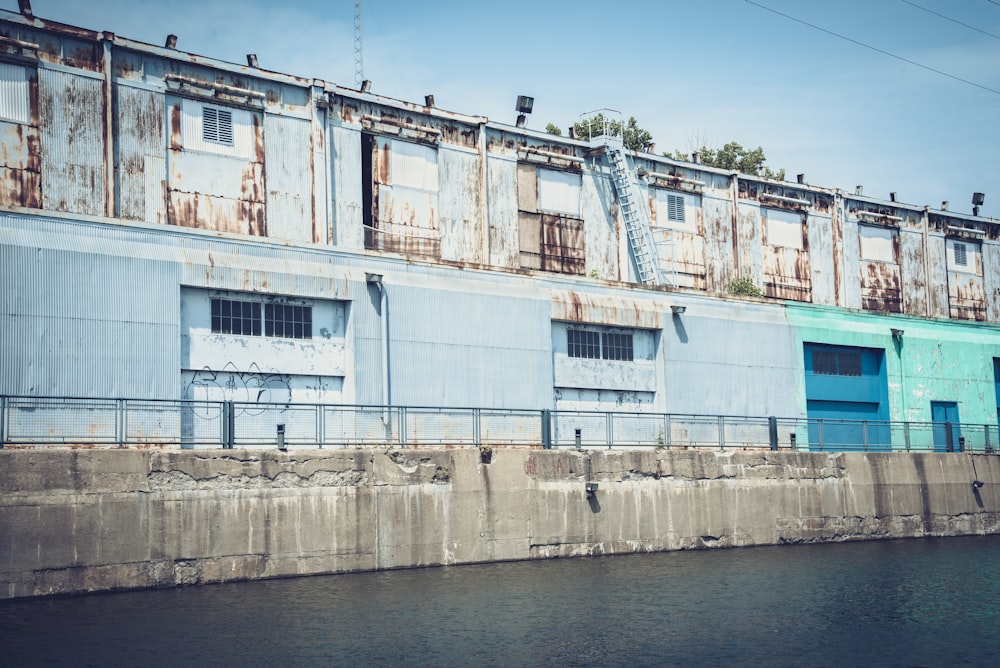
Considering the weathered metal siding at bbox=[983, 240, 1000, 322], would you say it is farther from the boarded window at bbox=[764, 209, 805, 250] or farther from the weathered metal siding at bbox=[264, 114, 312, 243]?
the weathered metal siding at bbox=[264, 114, 312, 243]

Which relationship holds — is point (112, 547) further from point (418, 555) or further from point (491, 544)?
point (491, 544)

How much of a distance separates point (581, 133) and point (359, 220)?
3213 cm

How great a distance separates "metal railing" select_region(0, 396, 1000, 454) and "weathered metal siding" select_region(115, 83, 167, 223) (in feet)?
24.5

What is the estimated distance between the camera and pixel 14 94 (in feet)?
92.1

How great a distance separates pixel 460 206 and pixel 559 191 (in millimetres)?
4499

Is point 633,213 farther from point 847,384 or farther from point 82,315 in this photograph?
point 82,315

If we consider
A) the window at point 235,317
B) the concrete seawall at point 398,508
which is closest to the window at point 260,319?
the window at point 235,317

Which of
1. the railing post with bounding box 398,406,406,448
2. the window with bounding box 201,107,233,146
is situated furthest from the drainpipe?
the window with bounding box 201,107,233,146

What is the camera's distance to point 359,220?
3400 centimetres

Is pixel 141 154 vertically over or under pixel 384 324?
over

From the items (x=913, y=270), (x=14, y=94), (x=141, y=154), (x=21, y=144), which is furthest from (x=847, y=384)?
(x=14, y=94)

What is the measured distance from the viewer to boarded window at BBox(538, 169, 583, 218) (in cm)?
3886

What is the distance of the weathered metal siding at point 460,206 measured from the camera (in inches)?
1421

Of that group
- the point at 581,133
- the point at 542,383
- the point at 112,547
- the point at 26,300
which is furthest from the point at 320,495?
the point at 581,133
